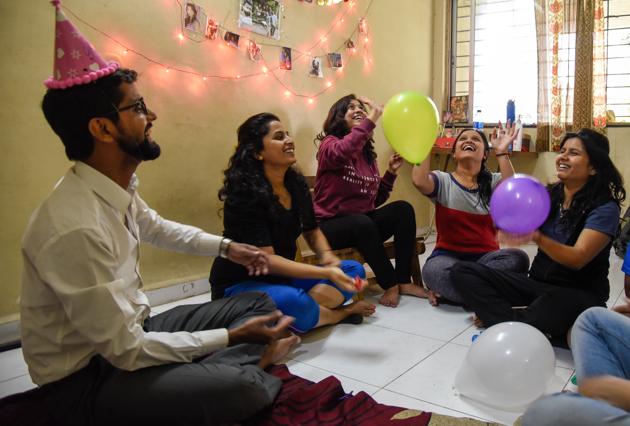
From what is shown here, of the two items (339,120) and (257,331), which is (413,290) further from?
(257,331)

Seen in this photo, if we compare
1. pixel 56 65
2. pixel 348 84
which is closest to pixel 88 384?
pixel 56 65

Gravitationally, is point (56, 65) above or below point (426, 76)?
below

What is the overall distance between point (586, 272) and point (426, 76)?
135 inches

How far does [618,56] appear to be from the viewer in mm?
4270

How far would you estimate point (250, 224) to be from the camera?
1.87 m

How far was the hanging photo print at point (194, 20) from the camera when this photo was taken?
8.52 ft

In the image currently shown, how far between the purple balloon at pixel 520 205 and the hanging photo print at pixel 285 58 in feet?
6.34

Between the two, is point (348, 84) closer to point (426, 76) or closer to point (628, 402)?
point (426, 76)

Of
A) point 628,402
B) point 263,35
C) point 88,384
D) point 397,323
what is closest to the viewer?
point 628,402

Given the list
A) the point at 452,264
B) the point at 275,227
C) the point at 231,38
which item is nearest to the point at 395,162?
the point at 452,264

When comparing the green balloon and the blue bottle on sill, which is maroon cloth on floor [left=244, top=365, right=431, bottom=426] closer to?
the green balloon

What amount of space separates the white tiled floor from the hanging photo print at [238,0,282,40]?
1863mm

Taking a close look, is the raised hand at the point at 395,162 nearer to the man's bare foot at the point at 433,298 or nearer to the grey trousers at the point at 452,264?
the grey trousers at the point at 452,264

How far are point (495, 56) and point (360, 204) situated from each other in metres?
2.97
